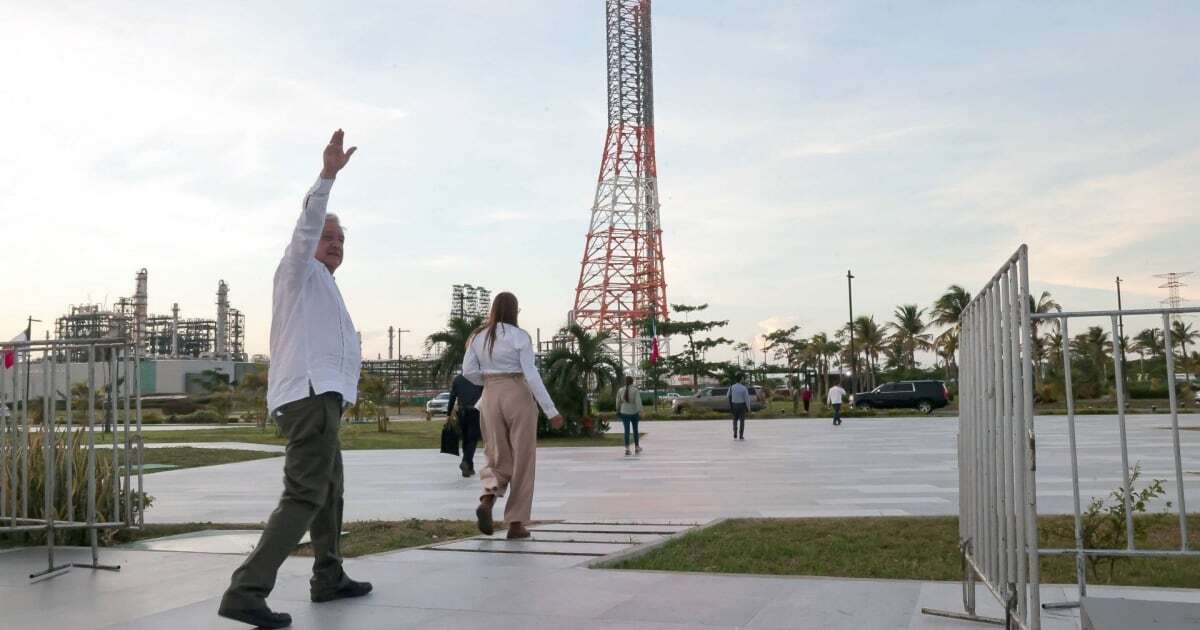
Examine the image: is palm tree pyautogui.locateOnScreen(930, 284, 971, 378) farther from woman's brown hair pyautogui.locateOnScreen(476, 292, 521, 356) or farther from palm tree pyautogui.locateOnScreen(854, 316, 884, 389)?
woman's brown hair pyautogui.locateOnScreen(476, 292, 521, 356)

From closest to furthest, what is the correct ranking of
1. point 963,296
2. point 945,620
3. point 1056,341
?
point 945,620
point 1056,341
point 963,296

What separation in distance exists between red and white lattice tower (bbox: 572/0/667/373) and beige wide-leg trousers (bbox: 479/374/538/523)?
196 ft

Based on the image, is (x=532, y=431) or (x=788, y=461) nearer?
(x=532, y=431)

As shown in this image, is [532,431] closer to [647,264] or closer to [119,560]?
[119,560]

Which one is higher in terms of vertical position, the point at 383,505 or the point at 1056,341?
the point at 1056,341

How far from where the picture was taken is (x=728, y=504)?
9.53m

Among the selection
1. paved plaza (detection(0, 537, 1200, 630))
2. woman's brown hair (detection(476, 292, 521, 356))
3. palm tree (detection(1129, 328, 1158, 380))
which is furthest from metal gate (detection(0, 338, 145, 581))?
palm tree (detection(1129, 328, 1158, 380))

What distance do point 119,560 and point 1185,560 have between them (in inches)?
248

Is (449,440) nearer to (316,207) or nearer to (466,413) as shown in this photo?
(466,413)

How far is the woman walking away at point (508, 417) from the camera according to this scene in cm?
659

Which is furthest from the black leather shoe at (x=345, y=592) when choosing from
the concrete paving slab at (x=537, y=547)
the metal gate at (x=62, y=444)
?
the metal gate at (x=62, y=444)

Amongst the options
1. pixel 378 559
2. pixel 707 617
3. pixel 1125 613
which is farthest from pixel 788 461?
pixel 1125 613

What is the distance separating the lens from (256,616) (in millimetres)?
4012

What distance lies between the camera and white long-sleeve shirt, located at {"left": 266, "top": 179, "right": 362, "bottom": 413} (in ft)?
13.9
